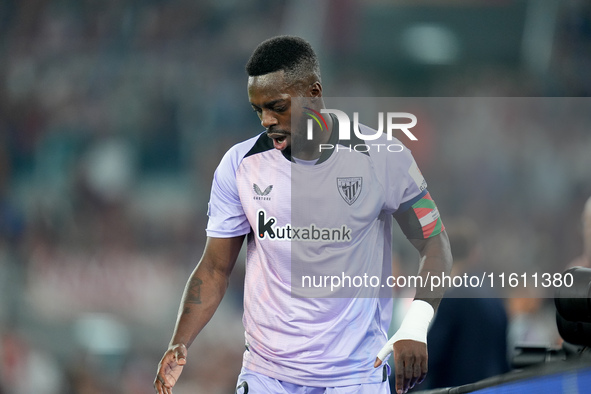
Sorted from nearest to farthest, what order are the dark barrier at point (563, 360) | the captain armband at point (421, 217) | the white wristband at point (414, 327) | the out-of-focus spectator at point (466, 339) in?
the dark barrier at point (563, 360) < the white wristband at point (414, 327) < the captain armband at point (421, 217) < the out-of-focus spectator at point (466, 339)

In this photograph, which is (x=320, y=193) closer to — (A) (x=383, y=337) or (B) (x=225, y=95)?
(A) (x=383, y=337)

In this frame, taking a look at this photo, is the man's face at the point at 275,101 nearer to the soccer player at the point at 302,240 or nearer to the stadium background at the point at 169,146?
the soccer player at the point at 302,240

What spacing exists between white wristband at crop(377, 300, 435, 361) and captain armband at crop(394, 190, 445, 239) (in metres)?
0.29

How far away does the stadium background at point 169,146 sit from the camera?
6.43 meters

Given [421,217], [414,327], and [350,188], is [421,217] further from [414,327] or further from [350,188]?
[414,327]

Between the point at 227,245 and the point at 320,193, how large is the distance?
421mm

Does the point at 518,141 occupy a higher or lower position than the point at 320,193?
higher

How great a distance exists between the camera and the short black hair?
278cm

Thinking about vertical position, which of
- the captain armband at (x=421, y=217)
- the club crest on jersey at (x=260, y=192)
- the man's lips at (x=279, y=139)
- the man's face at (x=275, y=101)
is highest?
the man's face at (x=275, y=101)

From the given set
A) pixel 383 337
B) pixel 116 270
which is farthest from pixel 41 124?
pixel 383 337

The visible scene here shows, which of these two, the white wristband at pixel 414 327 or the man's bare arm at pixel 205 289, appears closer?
the white wristband at pixel 414 327

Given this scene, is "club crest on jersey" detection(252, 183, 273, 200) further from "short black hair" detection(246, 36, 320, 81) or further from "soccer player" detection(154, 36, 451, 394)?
"short black hair" detection(246, 36, 320, 81)

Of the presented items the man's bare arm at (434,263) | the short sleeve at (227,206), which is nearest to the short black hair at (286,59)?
the short sleeve at (227,206)

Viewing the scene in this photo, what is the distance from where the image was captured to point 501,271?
6.04 m
